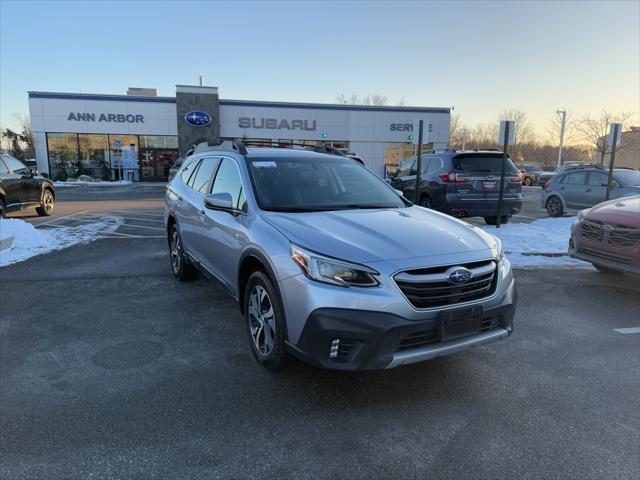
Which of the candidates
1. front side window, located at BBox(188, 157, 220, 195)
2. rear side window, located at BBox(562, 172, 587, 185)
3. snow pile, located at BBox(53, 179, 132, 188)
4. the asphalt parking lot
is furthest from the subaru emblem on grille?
snow pile, located at BBox(53, 179, 132, 188)

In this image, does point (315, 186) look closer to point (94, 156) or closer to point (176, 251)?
point (176, 251)

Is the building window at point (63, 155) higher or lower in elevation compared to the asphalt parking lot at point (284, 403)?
higher

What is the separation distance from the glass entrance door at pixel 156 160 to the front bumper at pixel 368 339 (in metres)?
30.2

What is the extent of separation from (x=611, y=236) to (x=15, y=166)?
13.5 metres

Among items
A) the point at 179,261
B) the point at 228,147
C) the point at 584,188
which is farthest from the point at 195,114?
the point at 228,147

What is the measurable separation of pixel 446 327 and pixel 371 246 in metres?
0.74

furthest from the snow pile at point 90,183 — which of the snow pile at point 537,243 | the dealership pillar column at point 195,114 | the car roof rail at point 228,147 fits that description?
the car roof rail at point 228,147

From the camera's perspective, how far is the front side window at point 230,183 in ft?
13.7

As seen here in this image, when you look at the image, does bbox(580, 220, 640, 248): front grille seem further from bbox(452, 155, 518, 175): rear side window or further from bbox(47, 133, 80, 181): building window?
bbox(47, 133, 80, 181): building window

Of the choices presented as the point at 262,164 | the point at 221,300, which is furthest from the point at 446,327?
the point at 221,300

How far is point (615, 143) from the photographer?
11484 mm

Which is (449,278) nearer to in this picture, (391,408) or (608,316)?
(391,408)

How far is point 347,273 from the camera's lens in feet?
9.82

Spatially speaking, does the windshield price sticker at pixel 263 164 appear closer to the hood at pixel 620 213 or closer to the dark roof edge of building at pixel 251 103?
the hood at pixel 620 213
